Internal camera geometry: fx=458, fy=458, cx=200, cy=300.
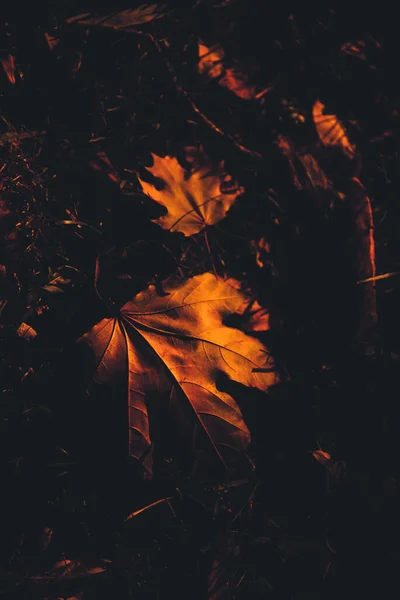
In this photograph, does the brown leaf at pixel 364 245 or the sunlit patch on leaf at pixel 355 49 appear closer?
the brown leaf at pixel 364 245

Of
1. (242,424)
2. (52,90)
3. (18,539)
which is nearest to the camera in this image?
(242,424)

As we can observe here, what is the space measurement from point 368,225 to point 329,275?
0.18m

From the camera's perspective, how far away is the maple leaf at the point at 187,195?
50.7 inches

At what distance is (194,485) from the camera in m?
1.31

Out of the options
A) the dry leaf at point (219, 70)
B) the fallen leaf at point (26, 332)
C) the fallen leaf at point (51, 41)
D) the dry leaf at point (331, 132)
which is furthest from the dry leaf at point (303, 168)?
the fallen leaf at point (26, 332)

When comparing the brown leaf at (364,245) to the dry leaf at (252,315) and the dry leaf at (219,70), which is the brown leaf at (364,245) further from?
the dry leaf at (219,70)

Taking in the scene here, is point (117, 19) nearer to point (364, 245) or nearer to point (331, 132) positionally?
point (331, 132)

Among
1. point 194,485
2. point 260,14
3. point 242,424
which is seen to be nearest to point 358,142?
point 260,14

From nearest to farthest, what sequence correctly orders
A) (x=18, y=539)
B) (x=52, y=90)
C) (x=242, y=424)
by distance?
(x=242, y=424) → (x=18, y=539) → (x=52, y=90)

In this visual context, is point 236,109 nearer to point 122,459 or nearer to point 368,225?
point 368,225

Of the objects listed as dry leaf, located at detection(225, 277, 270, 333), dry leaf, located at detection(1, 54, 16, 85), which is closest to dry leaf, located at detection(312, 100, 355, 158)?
dry leaf, located at detection(225, 277, 270, 333)

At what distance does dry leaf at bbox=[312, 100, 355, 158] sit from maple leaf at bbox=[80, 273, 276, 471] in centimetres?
57

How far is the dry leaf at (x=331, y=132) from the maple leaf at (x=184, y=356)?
1.85 feet

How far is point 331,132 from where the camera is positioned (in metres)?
1.39
